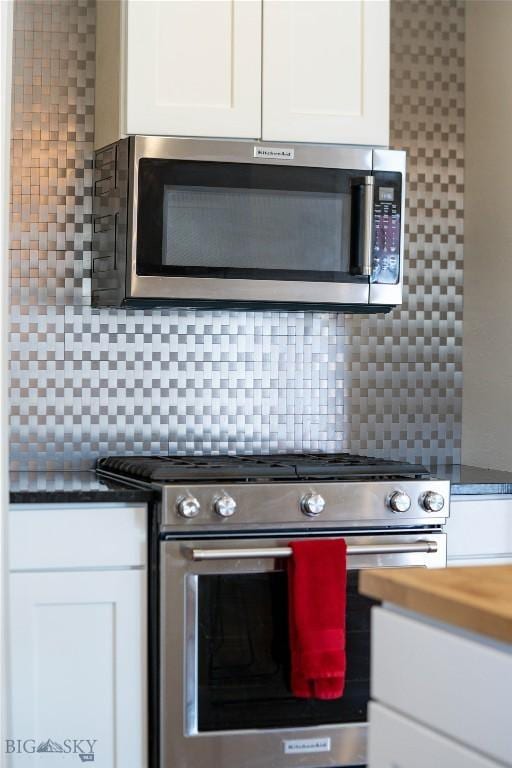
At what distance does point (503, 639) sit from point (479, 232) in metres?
2.23

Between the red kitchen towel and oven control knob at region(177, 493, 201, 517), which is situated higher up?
oven control knob at region(177, 493, 201, 517)

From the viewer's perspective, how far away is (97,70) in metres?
3.00

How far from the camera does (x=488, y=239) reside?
3197 millimetres

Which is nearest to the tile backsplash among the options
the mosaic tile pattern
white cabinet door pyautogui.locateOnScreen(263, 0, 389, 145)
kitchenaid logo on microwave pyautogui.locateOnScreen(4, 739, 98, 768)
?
the mosaic tile pattern

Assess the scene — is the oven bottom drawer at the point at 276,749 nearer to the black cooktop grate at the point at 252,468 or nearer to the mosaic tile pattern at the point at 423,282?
the black cooktop grate at the point at 252,468

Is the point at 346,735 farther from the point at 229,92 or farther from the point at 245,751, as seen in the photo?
the point at 229,92

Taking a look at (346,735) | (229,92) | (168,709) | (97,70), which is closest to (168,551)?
(168,709)

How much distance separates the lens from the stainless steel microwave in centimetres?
271

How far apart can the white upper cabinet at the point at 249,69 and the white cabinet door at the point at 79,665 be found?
1121 millimetres

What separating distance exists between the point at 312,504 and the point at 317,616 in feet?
0.83

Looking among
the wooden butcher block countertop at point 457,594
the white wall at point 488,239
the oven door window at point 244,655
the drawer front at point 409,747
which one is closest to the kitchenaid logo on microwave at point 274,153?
the white wall at point 488,239

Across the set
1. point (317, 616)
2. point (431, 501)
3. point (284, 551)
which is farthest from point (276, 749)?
point (431, 501)

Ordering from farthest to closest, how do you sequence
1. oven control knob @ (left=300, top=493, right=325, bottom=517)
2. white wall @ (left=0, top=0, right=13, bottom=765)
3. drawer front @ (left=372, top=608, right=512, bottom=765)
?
oven control knob @ (left=300, top=493, right=325, bottom=517), white wall @ (left=0, top=0, right=13, bottom=765), drawer front @ (left=372, top=608, right=512, bottom=765)

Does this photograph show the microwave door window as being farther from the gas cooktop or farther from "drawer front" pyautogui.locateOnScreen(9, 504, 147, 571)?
"drawer front" pyautogui.locateOnScreen(9, 504, 147, 571)
